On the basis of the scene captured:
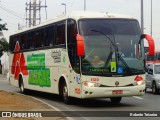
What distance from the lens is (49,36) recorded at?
2041cm

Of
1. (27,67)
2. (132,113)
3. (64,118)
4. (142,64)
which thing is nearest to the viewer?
(64,118)

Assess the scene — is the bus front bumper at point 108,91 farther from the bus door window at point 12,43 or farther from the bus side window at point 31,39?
the bus door window at point 12,43

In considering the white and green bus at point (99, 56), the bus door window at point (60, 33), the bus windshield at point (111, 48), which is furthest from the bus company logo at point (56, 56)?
the bus windshield at point (111, 48)

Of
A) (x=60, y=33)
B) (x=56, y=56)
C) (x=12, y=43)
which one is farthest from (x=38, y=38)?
(x=12, y=43)

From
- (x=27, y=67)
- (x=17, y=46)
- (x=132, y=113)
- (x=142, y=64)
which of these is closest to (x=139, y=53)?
(x=142, y=64)

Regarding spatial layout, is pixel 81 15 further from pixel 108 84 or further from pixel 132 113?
pixel 132 113

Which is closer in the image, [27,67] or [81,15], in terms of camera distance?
[81,15]

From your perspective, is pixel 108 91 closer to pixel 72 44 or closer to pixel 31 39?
pixel 72 44

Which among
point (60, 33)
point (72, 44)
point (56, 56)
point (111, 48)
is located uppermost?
point (60, 33)

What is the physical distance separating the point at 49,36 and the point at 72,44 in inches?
122

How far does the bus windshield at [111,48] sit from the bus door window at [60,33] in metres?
1.62

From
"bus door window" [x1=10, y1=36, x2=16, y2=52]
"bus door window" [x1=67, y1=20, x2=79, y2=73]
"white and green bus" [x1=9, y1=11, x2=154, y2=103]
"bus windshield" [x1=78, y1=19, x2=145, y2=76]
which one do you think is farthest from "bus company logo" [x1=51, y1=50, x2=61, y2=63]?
"bus door window" [x1=10, y1=36, x2=16, y2=52]

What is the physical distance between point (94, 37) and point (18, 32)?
10391mm

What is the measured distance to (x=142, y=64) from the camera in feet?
56.2
